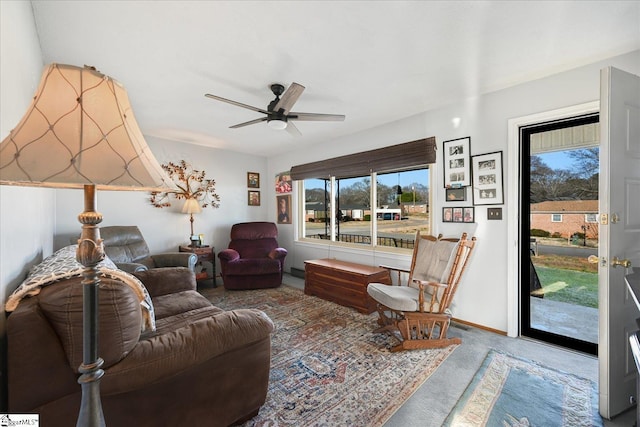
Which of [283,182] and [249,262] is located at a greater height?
[283,182]

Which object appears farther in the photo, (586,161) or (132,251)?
(132,251)

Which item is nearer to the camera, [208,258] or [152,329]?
[152,329]

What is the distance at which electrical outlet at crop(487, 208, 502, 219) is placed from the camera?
2.68m

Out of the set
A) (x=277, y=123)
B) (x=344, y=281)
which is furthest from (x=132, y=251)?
(x=344, y=281)

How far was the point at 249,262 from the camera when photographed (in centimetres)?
417

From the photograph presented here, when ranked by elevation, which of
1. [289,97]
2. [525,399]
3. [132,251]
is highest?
[289,97]

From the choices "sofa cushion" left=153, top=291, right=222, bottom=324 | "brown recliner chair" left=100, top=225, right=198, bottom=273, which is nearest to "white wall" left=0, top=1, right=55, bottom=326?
"sofa cushion" left=153, top=291, right=222, bottom=324

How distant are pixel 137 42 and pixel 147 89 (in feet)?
2.68

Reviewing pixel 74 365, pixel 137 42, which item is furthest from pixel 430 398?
pixel 137 42

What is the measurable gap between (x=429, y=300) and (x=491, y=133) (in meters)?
1.84

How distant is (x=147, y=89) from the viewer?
104 inches

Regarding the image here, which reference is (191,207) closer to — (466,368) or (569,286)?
(466,368)

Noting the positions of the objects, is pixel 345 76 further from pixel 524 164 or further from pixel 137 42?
pixel 524 164
